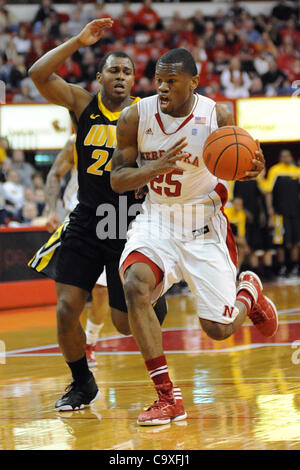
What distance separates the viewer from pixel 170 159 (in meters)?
4.69

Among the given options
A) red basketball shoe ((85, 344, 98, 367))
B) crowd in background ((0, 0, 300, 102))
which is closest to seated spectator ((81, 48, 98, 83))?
crowd in background ((0, 0, 300, 102))

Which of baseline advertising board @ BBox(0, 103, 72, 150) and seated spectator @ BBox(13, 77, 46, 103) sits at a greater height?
seated spectator @ BBox(13, 77, 46, 103)

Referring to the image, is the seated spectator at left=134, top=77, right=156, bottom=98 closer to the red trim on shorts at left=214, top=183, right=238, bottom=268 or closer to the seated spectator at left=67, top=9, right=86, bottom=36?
the seated spectator at left=67, top=9, right=86, bottom=36

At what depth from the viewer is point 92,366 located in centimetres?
693

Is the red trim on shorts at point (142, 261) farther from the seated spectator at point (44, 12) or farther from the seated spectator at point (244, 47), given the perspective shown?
the seated spectator at point (244, 47)

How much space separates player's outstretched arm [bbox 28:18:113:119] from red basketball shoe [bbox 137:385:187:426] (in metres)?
2.04

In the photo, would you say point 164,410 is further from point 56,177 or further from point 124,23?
point 124,23

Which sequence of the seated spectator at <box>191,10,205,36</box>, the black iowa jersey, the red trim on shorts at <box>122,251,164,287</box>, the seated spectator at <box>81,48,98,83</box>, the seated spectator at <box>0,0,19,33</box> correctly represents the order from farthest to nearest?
the seated spectator at <box>191,10,205,36</box>, the seated spectator at <box>0,0,19,33</box>, the seated spectator at <box>81,48,98,83</box>, the black iowa jersey, the red trim on shorts at <box>122,251,164,287</box>

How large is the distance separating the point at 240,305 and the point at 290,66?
44.9 ft

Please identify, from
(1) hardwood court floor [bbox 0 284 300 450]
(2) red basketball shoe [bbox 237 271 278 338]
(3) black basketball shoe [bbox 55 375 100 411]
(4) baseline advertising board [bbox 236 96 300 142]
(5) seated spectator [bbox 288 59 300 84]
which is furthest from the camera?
(5) seated spectator [bbox 288 59 300 84]

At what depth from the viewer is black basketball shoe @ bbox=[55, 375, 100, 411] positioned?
17.0 feet

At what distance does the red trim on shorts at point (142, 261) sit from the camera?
15.9 ft

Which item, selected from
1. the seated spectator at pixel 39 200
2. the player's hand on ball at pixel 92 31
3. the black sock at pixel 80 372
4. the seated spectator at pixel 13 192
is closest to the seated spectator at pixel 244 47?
the seated spectator at pixel 39 200
